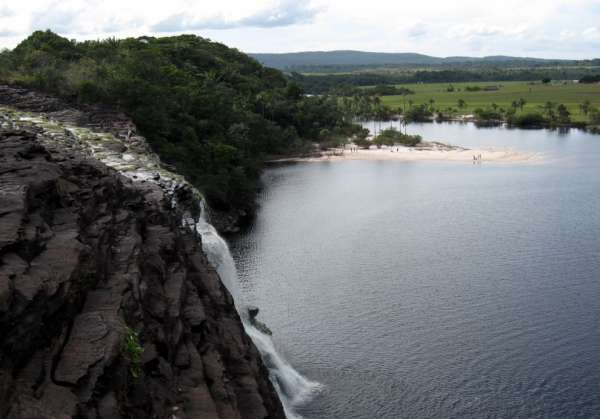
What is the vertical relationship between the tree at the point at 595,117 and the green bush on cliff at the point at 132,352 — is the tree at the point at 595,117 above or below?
below

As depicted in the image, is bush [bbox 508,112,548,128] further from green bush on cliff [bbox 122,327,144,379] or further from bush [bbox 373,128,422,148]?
green bush on cliff [bbox 122,327,144,379]

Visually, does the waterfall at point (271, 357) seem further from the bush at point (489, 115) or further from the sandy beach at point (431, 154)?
the bush at point (489, 115)

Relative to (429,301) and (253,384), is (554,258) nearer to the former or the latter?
(429,301)

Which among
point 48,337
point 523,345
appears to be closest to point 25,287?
point 48,337

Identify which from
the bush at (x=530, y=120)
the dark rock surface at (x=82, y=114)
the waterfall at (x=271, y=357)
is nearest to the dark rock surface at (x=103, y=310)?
the waterfall at (x=271, y=357)

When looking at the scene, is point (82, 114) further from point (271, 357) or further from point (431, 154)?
point (431, 154)

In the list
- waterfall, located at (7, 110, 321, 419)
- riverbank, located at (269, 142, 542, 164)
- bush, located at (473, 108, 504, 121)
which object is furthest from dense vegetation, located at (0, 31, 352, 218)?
bush, located at (473, 108, 504, 121)

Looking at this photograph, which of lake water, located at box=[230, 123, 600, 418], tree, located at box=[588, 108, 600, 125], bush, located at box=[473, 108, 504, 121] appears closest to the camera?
lake water, located at box=[230, 123, 600, 418]
